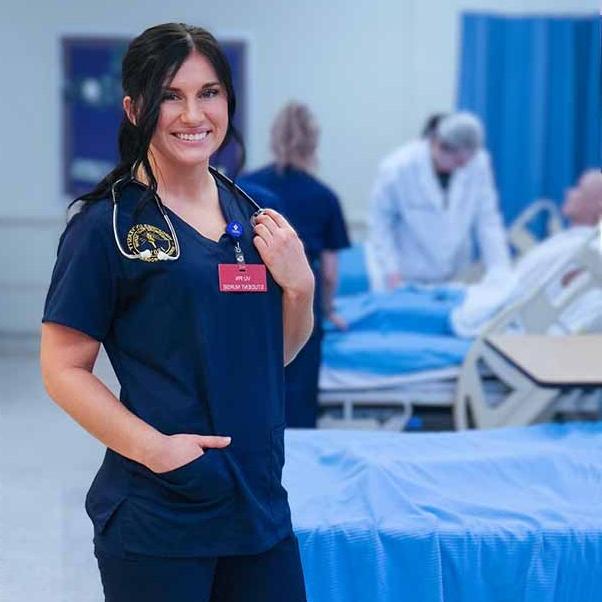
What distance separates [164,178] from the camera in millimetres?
1352

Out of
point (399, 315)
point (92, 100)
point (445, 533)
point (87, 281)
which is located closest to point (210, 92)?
point (87, 281)

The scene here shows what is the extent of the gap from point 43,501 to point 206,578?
7.00ft

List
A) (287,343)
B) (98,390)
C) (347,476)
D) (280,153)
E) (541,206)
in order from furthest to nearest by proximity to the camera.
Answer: (541,206) → (280,153) → (347,476) → (287,343) → (98,390)

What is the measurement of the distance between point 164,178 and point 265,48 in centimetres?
499

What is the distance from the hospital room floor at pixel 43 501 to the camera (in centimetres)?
272

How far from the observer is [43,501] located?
10.9 ft

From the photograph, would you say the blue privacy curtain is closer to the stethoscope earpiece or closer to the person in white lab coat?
the person in white lab coat

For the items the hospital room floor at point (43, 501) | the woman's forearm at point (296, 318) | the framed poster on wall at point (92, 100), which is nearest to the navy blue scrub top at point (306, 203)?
the hospital room floor at point (43, 501)

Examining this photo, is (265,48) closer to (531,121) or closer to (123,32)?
(123,32)

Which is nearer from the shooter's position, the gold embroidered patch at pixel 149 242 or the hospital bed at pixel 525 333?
the gold embroidered patch at pixel 149 242

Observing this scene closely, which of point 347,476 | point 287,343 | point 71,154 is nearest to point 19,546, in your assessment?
point 347,476

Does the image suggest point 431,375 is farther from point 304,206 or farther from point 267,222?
point 267,222

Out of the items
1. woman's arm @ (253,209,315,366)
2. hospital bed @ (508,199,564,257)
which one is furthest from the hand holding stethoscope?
hospital bed @ (508,199,564,257)

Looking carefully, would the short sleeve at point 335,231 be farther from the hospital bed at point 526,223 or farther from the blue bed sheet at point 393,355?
the hospital bed at point 526,223
